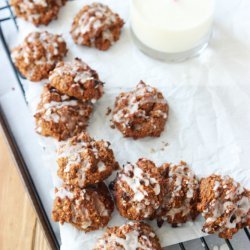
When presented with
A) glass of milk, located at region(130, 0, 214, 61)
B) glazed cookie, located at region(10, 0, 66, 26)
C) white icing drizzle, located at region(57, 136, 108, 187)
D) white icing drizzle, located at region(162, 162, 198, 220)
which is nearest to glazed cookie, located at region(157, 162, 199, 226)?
white icing drizzle, located at region(162, 162, 198, 220)

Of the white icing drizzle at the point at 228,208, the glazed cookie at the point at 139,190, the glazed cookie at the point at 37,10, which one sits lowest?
the white icing drizzle at the point at 228,208

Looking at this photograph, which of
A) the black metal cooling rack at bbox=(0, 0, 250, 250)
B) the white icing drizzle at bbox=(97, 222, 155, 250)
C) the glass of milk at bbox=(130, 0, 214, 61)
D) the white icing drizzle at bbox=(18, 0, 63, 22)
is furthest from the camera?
the white icing drizzle at bbox=(18, 0, 63, 22)

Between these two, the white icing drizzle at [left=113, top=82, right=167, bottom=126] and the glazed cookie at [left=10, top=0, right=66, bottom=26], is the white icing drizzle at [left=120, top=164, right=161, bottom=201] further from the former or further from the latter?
the glazed cookie at [left=10, top=0, right=66, bottom=26]

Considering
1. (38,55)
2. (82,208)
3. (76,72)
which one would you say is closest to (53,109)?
(76,72)

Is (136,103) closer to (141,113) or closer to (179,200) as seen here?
(141,113)

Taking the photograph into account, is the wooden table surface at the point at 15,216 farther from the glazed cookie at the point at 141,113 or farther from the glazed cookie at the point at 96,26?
the glazed cookie at the point at 96,26

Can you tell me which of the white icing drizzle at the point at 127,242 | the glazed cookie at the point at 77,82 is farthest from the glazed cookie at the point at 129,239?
the glazed cookie at the point at 77,82

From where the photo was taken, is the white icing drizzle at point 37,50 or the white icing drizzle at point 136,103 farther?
the white icing drizzle at point 37,50
